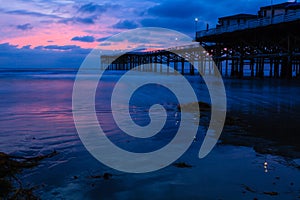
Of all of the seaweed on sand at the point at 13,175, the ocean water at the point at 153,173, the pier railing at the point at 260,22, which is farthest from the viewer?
the pier railing at the point at 260,22

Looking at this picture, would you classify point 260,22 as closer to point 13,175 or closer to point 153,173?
point 153,173

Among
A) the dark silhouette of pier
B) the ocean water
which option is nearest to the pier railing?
the dark silhouette of pier

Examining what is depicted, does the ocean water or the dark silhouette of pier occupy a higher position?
the dark silhouette of pier

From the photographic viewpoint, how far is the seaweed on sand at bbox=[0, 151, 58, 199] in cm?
373

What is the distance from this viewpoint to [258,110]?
12086 mm

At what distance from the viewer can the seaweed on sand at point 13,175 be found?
373cm

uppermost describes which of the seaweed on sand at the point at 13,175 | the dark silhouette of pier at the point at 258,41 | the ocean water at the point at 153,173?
the dark silhouette of pier at the point at 258,41

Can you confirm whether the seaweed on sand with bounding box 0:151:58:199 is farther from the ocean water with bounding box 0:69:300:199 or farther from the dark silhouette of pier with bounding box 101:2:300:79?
the dark silhouette of pier with bounding box 101:2:300:79

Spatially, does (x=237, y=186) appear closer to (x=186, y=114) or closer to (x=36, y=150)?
(x=36, y=150)

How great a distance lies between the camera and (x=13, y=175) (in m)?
4.34

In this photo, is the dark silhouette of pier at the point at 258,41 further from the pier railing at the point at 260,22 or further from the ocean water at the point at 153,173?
the ocean water at the point at 153,173

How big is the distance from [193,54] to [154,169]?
58.8 metres

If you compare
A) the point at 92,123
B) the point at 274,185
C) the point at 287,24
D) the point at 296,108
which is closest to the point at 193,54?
the point at 287,24

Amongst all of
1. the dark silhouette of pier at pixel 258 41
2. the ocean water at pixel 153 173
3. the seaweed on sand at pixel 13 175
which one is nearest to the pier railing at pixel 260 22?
the dark silhouette of pier at pixel 258 41
